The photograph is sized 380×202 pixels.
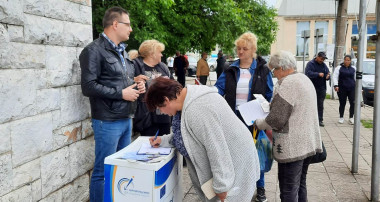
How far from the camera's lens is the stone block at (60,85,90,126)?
10.5ft

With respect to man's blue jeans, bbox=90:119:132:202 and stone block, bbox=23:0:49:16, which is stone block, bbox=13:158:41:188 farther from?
stone block, bbox=23:0:49:16

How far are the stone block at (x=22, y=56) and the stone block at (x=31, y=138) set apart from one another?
1.30ft

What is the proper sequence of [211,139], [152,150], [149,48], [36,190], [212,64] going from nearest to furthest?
1. [211,139]
2. [152,150]
3. [36,190]
4. [149,48]
5. [212,64]

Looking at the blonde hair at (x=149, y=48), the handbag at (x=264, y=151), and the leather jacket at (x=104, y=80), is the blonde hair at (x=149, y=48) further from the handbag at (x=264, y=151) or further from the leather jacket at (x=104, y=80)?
the handbag at (x=264, y=151)

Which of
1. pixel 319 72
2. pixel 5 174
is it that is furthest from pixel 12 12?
pixel 319 72

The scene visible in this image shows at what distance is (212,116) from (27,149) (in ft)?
4.75

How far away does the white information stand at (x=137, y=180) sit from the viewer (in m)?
2.26

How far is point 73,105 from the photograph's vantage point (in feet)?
10.9

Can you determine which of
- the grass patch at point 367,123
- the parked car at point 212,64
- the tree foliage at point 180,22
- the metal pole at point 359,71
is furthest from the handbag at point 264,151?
the parked car at point 212,64

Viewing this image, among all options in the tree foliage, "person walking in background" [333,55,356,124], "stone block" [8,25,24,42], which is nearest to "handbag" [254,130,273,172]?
"stone block" [8,25,24,42]

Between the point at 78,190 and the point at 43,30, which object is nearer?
the point at 43,30

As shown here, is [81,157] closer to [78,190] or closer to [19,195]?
[78,190]

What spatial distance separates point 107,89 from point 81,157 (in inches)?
31.1

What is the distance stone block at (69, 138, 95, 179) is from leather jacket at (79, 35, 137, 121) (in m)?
0.38
